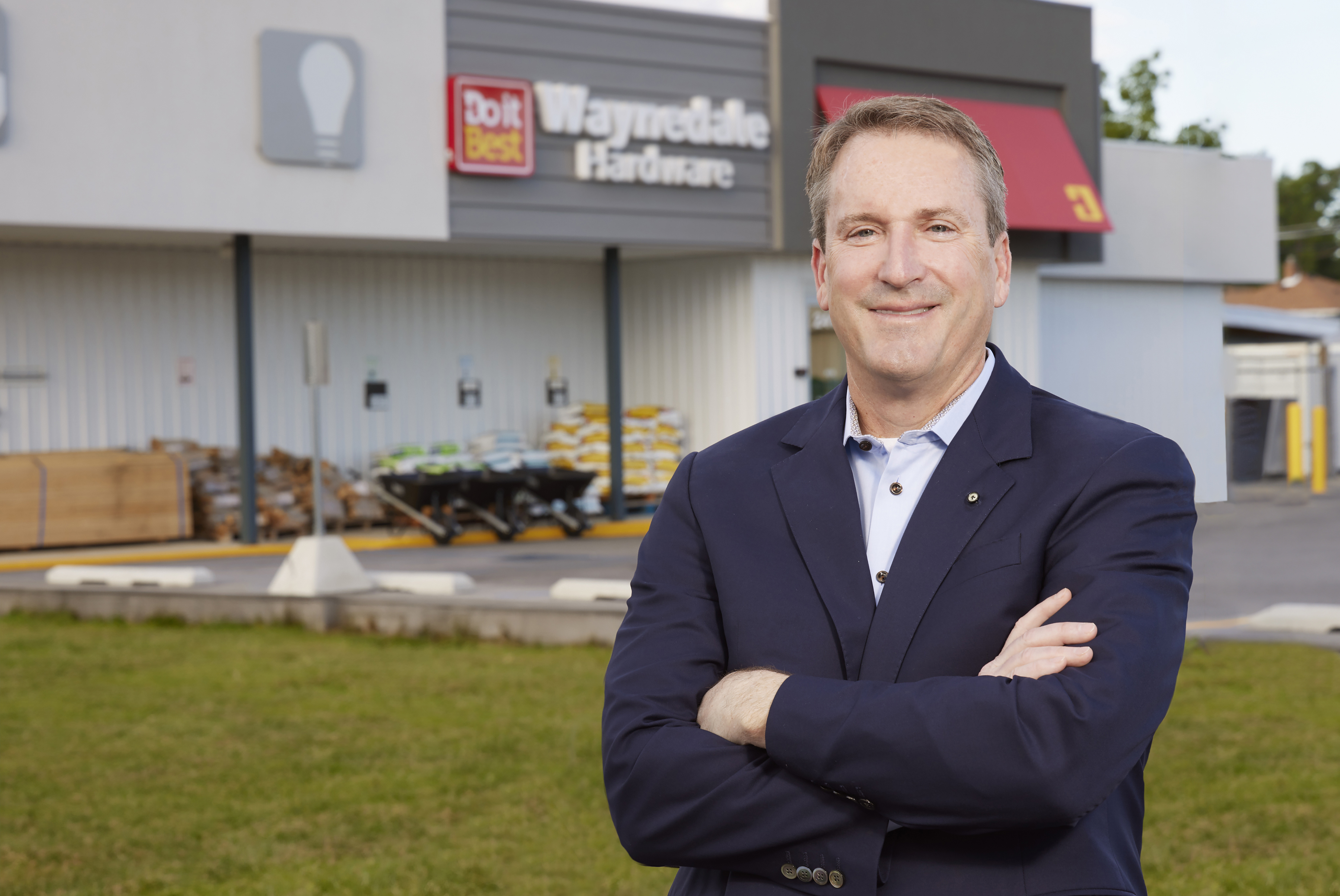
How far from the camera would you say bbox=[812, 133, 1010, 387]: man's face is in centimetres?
233

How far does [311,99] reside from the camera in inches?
602

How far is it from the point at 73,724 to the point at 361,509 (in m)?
10.0

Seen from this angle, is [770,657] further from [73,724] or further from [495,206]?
[495,206]

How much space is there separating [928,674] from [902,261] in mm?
660

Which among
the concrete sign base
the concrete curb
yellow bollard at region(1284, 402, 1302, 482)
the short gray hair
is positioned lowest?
the concrete curb

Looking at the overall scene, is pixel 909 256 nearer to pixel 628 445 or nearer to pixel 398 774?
pixel 398 774

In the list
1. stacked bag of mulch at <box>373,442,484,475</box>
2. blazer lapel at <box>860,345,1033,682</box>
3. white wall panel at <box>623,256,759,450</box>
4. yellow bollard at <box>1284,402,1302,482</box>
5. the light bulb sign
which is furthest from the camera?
white wall panel at <box>623,256,759,450</box>

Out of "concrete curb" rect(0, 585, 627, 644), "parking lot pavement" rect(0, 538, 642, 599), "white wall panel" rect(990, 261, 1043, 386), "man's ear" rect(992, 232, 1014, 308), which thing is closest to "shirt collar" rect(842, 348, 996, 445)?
"man's ear" rect(992, 232, 1014, 308)

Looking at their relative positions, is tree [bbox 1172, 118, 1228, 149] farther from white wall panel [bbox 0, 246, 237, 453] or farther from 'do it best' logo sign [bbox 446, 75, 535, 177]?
white wall panel [bbox 0, 246, 237, 453]

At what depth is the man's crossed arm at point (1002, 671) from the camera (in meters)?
2.09

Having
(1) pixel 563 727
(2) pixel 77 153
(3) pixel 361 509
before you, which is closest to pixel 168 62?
(2) pixel 77 153

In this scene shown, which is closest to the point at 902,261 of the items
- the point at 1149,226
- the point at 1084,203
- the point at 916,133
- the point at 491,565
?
the point at 916,133

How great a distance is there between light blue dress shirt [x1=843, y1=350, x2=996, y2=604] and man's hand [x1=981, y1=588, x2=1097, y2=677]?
24 centimetres

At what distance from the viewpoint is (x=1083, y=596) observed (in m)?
2.15
